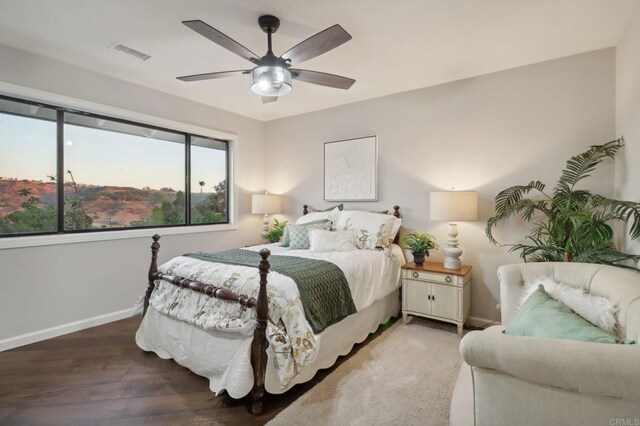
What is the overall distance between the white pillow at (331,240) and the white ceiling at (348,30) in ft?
5.75

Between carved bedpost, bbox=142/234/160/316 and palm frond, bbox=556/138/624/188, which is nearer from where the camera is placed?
palm frond, bbox=556/138/624/188

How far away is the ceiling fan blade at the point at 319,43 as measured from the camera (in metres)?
1.87

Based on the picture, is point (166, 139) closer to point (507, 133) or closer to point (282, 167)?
point (282, 167)

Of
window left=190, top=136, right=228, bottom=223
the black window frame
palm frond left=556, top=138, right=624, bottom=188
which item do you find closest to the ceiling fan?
the black window frame

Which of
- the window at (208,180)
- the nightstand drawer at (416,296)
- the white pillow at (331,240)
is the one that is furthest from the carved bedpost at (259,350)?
the window at (208,180)

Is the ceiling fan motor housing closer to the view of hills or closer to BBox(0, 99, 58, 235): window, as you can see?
BBox(0, 99, 58, 235): window

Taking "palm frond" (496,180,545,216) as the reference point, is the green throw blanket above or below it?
below

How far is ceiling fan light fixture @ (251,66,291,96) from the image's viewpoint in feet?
7.32

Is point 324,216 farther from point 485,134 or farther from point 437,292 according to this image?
point 485,134

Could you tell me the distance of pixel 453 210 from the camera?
9.63 feet

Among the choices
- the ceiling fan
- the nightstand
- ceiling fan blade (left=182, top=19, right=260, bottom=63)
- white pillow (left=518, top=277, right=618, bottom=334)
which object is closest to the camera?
white pillow (left=518, top=277, right=618, bottom=334)

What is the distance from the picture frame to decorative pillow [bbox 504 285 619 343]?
8.58 feet

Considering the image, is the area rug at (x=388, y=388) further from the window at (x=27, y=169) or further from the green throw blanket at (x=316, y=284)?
the window at (x=27, y=169)

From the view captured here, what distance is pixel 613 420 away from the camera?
3.14 feet
